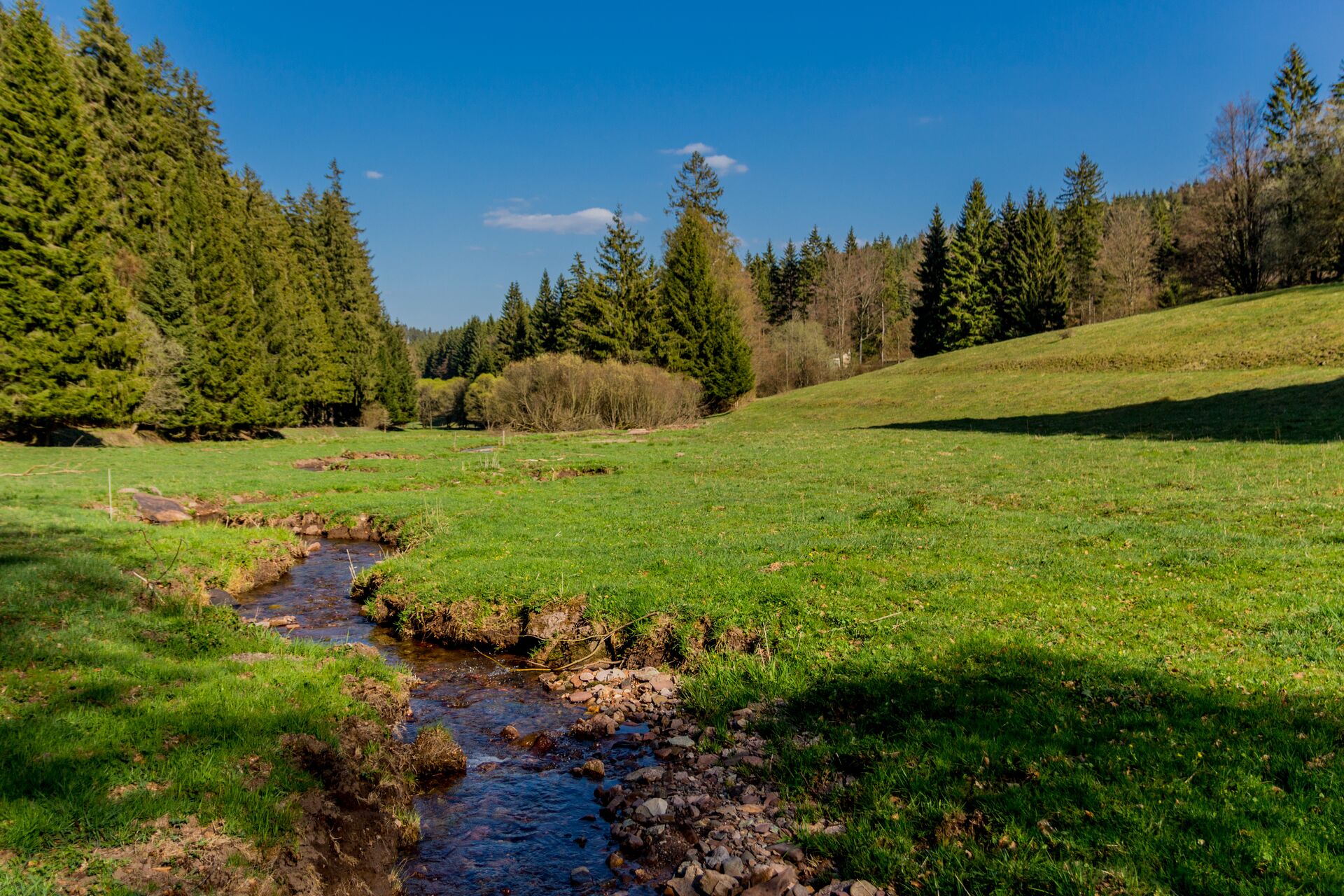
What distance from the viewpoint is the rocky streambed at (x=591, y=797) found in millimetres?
4805

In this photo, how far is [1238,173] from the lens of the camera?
199 ft

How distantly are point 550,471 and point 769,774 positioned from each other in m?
19.1

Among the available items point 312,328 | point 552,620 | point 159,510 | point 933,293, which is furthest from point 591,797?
point 933,293

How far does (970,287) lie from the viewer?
238 feet

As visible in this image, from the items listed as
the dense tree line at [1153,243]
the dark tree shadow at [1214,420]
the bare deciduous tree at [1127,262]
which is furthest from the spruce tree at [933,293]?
the dark tree shadow at [1214,420]

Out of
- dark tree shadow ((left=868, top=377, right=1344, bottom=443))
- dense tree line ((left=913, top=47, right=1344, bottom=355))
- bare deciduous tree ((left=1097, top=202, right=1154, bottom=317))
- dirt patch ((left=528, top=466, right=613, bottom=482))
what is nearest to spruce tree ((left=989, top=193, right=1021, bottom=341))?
dense tree line ((left=913, top=47, right=1344, bottom=355))

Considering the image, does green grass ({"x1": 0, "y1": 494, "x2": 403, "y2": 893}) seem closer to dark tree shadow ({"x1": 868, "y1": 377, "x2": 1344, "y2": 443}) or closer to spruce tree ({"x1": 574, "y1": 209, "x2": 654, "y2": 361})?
dark tree shadow ({"x1": 868, "y1": 377, "x2": 1344, "y2": 443})

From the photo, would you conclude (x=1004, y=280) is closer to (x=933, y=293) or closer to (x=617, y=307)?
→ (x=933, y=293)

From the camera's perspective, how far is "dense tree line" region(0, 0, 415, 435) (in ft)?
95.1

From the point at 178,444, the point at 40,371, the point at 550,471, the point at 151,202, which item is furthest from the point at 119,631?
the point at 151,202

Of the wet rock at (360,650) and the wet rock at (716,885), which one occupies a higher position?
the wet rock at (360,650)

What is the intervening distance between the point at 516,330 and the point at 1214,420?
7660cm

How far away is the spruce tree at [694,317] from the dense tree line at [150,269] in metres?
28.9

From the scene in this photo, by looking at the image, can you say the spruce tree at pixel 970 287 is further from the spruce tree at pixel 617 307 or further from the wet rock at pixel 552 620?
the wet rock at pixel 552 620
